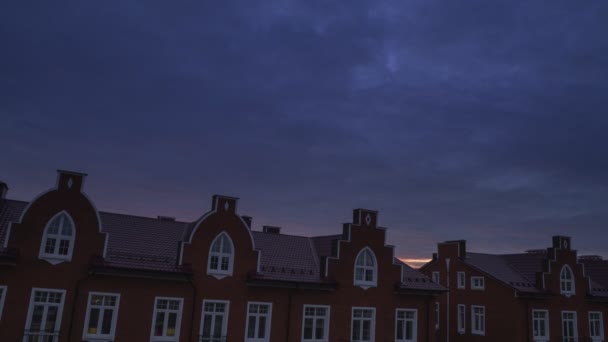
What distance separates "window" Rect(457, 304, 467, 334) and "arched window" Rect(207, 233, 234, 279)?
22.7 meters

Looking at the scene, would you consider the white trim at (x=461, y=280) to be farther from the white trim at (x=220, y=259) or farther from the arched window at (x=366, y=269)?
the white trim at (x=220, y=259)

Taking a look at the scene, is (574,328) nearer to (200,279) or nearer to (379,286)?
(379,286)

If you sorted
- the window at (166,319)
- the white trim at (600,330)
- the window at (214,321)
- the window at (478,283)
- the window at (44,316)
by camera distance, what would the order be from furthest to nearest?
1. the white trim at (600,330)
2. the window at (478,283)
3. the window at (214,321)
4. the window at (166,319)
5. the window at (44,316)

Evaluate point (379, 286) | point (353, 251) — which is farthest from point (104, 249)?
point (379, 286)

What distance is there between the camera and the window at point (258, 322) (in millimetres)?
27281

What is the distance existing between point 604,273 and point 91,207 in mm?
44420

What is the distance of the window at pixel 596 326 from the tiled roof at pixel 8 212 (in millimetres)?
41602

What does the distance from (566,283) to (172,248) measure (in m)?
30.9

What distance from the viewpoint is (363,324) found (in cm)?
3058

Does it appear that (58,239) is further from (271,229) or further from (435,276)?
(435,276)

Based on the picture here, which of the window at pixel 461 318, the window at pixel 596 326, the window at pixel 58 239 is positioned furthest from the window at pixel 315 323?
the window at pixel 596 326

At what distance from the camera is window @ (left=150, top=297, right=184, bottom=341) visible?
81.7 ft

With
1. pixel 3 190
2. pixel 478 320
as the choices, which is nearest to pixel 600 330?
pixel 478 320

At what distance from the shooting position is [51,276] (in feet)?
74.9
